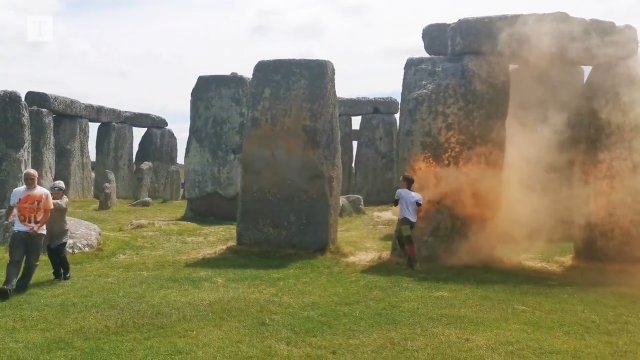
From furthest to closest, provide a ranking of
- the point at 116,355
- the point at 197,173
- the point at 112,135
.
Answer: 1. the point at 112,135
2. the point at 197,173
3. the point at 116,355

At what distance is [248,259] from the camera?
10.0 metres

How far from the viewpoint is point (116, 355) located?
536 cm

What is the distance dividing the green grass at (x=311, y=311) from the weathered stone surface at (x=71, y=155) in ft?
41.0

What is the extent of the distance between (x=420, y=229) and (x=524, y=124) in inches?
181

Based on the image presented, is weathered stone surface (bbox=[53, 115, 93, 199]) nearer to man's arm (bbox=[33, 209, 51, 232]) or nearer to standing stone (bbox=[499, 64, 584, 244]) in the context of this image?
standing stone (bbox=[499, 64, 584, 244])

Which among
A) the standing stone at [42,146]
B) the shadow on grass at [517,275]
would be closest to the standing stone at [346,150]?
the standing stone at [42,146]

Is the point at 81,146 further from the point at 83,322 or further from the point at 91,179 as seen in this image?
the point at 83,322

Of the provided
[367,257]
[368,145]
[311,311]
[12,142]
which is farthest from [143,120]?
[311,311]

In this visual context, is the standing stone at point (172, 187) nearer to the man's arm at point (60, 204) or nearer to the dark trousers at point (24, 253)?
the man's arm at point (60, 204)

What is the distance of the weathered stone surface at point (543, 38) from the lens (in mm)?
9859

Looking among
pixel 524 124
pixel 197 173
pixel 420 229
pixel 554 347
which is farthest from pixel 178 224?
pixel 554 347

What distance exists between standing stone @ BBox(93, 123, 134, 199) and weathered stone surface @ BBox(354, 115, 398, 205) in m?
9.08

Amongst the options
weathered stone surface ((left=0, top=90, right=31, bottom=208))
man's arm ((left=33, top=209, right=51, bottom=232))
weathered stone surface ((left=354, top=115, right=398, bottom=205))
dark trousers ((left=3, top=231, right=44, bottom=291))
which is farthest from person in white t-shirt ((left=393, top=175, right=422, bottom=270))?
weathered stone surface ((left=354, top=115, right=398, bottom=205))

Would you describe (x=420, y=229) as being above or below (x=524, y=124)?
below
